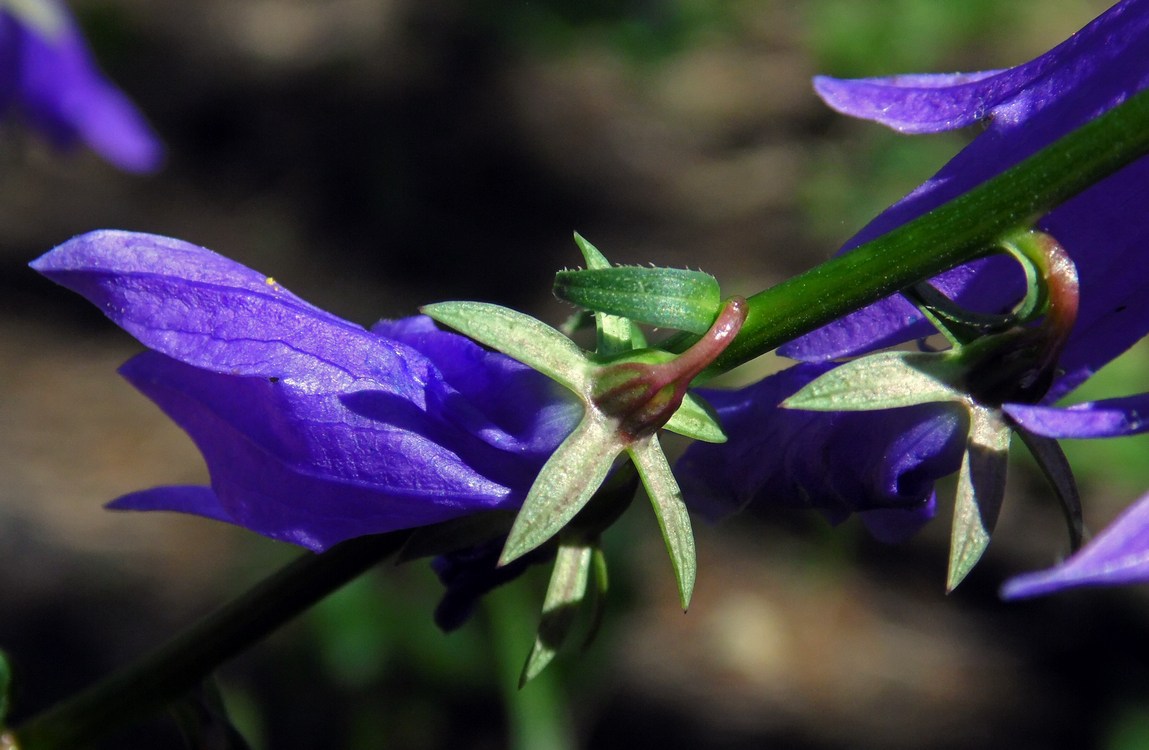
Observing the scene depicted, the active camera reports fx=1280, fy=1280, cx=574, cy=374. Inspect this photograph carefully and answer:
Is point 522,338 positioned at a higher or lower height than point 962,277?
lower

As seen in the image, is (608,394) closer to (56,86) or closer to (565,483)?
(565,483)


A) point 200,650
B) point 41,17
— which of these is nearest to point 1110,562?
point 200,650

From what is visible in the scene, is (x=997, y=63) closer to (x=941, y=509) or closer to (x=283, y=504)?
(x=941, y=509)

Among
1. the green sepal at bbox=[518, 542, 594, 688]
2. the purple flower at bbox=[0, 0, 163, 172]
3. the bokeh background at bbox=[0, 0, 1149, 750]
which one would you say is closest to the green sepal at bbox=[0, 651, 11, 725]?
the green sepal at bbox=[518, 542, 594, 688]

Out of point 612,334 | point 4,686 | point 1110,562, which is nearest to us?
point 1110,562

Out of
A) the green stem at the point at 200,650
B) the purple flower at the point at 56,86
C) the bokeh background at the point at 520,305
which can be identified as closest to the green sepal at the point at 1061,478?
the green stem at the point at 200,650

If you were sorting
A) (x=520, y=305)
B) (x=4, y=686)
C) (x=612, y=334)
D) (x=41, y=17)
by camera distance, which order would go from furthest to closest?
(x=520, y=305) → (x=41, y=17) → (x=4, y=686) → (x=612, y=334)

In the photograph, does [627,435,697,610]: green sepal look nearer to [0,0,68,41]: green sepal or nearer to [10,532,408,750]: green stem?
[10,532,408,750]: green stem

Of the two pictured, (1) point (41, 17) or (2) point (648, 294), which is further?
(1) point (41, 17)
